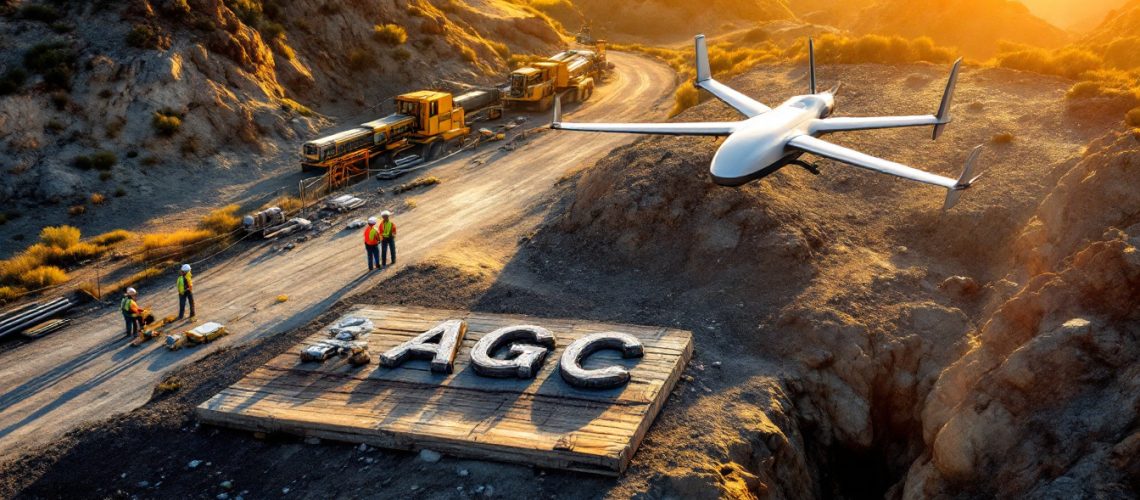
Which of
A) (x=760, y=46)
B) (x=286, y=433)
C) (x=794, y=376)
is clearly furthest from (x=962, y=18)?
(x=286, y=433)

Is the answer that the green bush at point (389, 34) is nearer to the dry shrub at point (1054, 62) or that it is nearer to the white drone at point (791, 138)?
the white drone at point (791, 138)

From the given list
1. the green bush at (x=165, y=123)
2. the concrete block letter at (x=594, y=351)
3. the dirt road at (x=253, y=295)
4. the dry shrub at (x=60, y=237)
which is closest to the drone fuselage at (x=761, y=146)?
the concrete block letter at (x=594, y=351)

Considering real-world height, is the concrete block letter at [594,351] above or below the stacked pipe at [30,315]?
above

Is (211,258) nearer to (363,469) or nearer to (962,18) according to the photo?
(363,469)

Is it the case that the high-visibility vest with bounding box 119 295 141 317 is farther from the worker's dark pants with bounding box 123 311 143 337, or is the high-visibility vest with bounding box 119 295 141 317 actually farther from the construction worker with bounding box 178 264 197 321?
the construction worker with bounding box 178 264 197 321

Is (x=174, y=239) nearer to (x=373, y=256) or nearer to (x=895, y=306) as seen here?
(x=373, y=256)

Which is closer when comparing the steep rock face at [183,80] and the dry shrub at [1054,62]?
the dry shrub at [1054,62]

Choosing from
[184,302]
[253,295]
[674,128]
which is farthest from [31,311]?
[674,128]

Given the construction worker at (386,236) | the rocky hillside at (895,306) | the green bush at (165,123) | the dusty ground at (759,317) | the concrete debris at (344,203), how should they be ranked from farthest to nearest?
1. the green bush at (165,123)
2. the concrete debris at (344,203)
3. the construction worker at (386,236)
4. the dusty ground at (759,317)
5. the rocky hillside at (895,306)

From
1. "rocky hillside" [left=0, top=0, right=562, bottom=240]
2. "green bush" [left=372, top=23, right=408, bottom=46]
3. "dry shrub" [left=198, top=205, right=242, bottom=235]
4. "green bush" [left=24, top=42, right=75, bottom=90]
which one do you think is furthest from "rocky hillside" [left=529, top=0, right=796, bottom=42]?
"dry shrub" [left=198, top=205, right=242, bottom=235]
